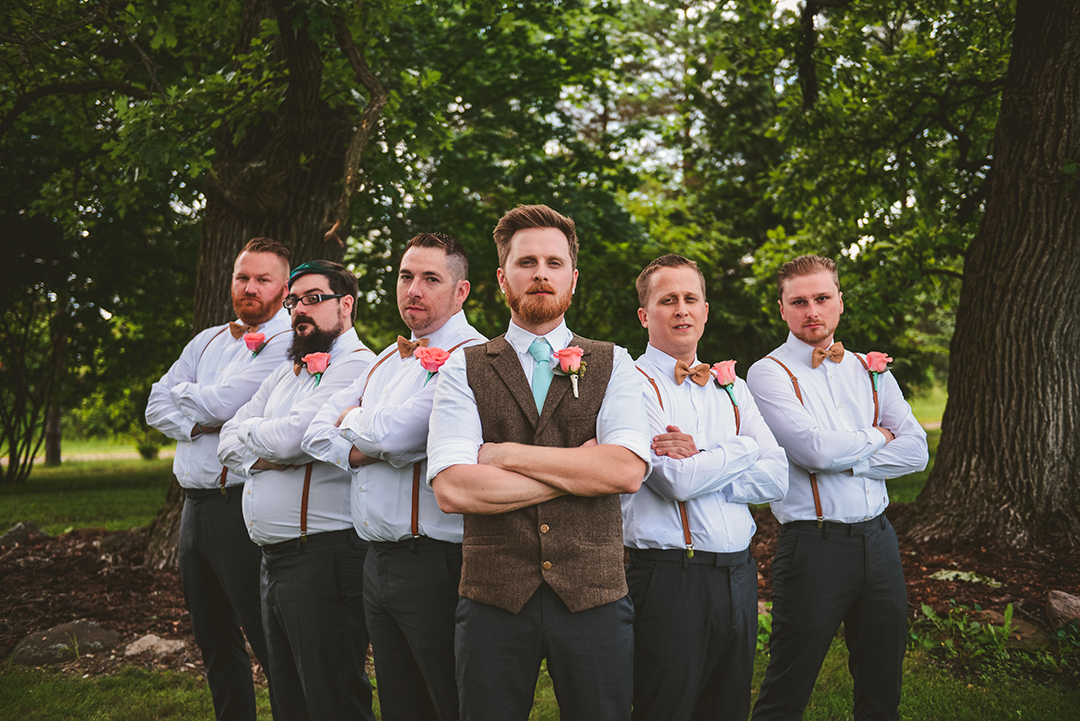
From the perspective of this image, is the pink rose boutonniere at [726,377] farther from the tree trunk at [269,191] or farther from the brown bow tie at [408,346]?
the tree trunk at [269,191]

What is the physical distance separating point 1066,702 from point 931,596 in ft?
4.42

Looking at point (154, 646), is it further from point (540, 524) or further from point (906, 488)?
point (906, 488)

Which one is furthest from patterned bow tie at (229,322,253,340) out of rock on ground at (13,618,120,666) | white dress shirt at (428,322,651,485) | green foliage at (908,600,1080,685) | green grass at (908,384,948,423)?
green grass at (908,384,948,423)

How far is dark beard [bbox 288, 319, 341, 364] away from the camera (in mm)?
3947

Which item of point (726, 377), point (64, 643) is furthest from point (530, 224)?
point (64, 643)

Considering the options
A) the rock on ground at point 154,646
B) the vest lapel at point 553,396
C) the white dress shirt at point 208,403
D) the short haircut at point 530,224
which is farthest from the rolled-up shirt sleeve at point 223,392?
the rock on ground at point 154,646

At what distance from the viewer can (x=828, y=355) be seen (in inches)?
154

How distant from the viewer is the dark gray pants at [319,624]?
137 inches

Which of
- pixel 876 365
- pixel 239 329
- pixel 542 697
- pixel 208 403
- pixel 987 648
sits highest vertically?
pixel 239 329

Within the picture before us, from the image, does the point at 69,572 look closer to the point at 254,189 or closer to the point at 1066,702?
the point at 254,189

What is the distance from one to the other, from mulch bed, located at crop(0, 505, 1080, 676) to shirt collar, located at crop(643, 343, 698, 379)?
12.9 ft

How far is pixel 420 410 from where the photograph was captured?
10.2 ft

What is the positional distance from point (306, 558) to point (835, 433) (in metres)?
2.63

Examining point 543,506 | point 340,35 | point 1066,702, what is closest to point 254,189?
point 340,35
